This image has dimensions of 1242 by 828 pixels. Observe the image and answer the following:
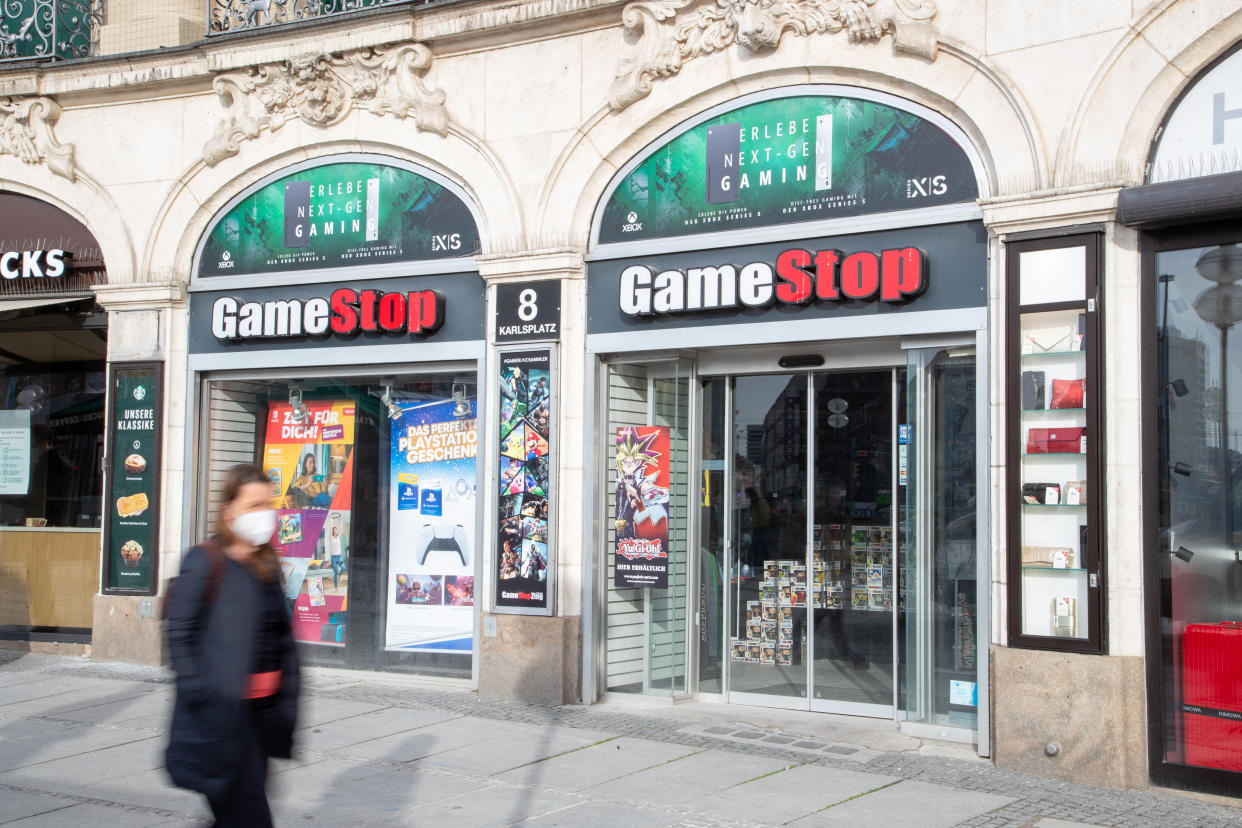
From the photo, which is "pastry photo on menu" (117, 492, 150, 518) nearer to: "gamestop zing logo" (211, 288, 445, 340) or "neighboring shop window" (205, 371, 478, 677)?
"neighboring shop window" (205, 371, 478, 677)

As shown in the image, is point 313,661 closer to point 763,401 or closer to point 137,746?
point 137,746

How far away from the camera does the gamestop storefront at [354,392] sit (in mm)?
11094

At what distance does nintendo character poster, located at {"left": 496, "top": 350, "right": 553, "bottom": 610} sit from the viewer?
10250 mm

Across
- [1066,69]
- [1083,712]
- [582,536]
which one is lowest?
[1083,712]

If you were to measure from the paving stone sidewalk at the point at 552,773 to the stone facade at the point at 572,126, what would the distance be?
1.99ft

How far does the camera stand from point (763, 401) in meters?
10.0

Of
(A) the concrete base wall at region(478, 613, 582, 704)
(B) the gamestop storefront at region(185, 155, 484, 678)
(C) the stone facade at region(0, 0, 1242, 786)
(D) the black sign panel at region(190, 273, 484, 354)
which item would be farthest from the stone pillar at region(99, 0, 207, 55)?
(A) the concrete base wall at region(478, 613, 582, 704)

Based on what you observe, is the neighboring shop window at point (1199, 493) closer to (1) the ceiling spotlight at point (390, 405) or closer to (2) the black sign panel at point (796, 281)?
(2) the black sign panel at point (796, 281)

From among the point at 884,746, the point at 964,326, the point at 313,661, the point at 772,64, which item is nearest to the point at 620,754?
the point at 884,746

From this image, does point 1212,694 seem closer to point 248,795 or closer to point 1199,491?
→ point 1199,491

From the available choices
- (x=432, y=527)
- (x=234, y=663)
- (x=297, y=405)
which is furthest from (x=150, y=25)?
(x=234, y=663)

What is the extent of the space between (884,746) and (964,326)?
293 cm

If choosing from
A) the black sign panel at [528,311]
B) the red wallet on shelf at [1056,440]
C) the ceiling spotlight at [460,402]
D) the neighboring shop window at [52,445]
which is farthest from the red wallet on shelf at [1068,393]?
the neighboring shop window at [52,445]

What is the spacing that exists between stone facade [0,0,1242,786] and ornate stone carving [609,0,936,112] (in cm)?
2
